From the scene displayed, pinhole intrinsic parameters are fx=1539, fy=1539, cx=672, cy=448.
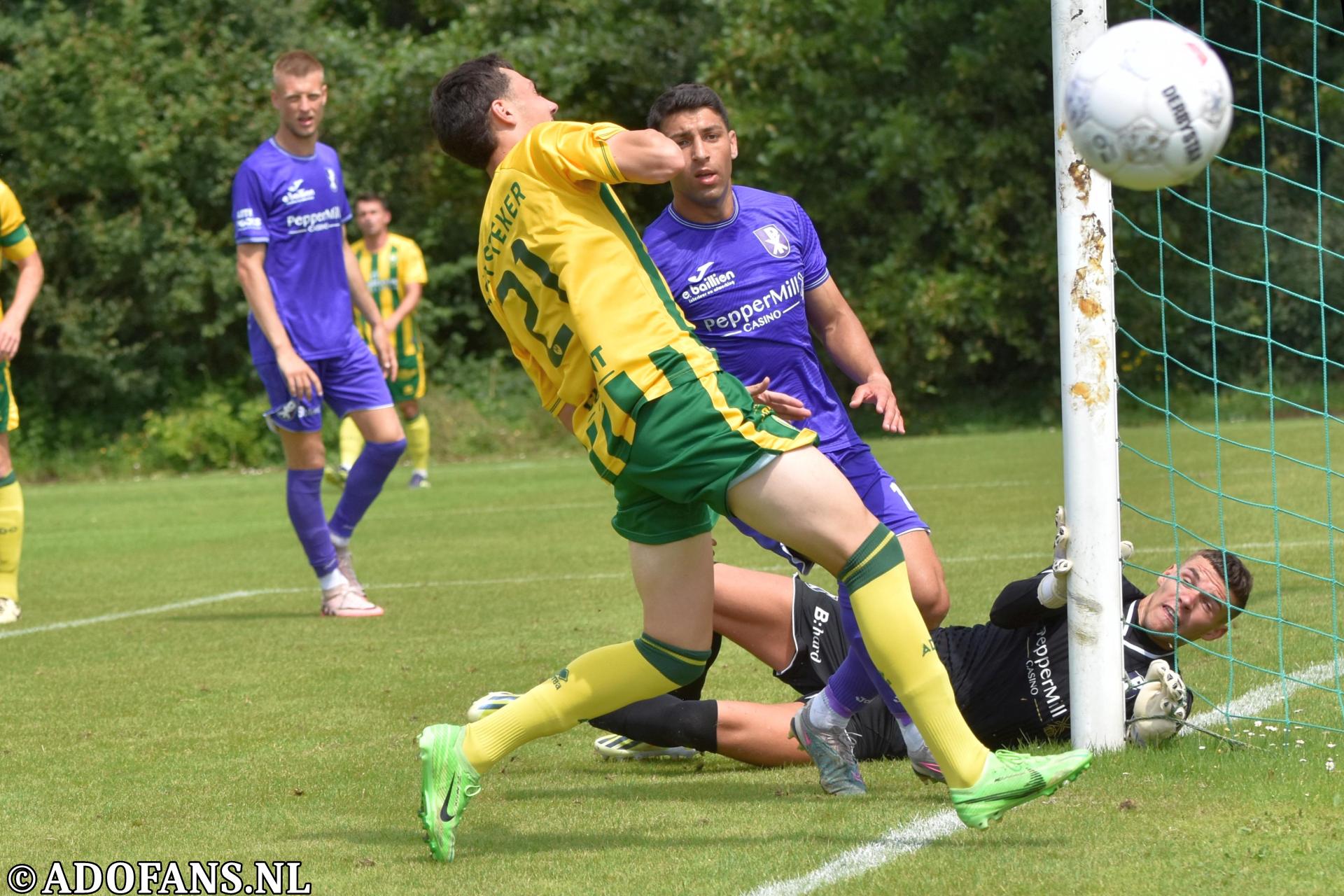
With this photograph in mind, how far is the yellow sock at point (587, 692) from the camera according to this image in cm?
357

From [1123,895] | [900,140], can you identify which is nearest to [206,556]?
[1123,895]

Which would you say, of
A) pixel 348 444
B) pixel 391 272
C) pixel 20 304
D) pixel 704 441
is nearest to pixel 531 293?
pixel 704 441

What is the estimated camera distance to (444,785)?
11.4ft

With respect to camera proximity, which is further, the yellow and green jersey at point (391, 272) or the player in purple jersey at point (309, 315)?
the yellow and green jersey at point (391, 272)

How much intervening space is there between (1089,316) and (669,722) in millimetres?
1592

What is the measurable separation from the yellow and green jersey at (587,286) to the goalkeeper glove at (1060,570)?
3.65ft

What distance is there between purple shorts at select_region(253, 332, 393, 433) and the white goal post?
160 inches

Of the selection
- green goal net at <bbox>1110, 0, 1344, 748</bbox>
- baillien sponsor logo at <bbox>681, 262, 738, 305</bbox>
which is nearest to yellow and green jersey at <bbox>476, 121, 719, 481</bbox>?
baillien sponsor logo at <bbox>681, 262, 738, 305</bbox>

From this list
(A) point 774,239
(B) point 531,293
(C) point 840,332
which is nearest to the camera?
(B) point 531,293

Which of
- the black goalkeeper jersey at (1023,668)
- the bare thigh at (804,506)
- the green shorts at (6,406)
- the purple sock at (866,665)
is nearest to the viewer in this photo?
the bare thigh at (804,506)

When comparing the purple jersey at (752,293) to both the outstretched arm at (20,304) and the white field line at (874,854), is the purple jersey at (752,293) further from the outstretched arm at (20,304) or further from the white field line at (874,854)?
the outstretched arm at (20,304)

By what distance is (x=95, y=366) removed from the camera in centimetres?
2155

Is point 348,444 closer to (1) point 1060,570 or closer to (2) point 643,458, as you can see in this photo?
(1) point 1060,570

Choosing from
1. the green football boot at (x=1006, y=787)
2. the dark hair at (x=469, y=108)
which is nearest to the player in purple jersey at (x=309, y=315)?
the dark hair at (x=469, y=108)
